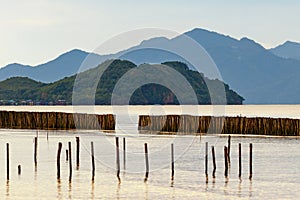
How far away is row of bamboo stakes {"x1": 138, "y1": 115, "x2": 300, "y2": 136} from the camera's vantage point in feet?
198

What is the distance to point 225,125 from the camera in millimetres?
64312

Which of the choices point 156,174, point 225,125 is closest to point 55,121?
point 225,125

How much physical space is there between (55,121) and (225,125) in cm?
1684

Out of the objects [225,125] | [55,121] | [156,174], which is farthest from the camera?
[55,121]

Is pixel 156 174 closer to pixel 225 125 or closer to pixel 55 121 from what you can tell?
pixel 225 125

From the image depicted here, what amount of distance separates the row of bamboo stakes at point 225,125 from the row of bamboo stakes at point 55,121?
4.12 metres

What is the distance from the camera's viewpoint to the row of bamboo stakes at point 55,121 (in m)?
70.8

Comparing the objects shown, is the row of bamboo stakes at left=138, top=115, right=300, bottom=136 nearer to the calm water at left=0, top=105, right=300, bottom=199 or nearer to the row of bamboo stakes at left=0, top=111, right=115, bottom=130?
the calm water at left=0, top=105, right=300, bottom=199

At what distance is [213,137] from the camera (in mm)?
66688

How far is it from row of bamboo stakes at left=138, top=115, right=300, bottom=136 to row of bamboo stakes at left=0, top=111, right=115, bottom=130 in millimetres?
4118

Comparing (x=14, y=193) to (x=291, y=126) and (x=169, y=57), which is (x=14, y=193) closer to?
(x=291, y=126)

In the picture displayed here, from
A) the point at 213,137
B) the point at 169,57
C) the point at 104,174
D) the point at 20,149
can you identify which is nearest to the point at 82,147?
the point at 20,149

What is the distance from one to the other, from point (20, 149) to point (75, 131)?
738 inches

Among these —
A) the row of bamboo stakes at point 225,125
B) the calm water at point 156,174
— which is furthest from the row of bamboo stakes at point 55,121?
the calm water at point 156,174
